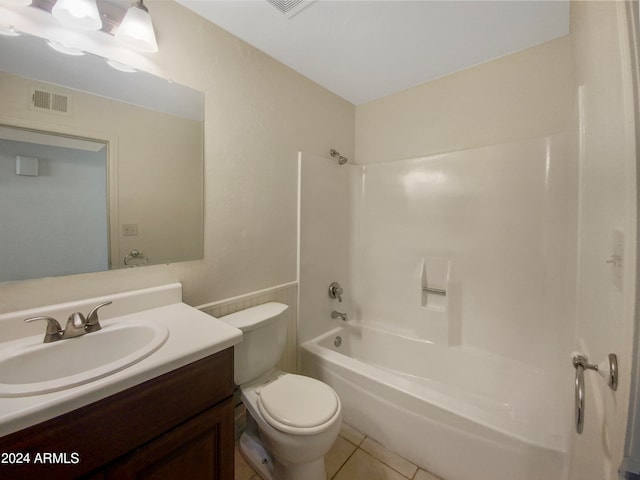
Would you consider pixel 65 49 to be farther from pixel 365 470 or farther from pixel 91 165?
pixel 365 470

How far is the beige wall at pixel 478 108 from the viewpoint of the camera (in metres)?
1.52

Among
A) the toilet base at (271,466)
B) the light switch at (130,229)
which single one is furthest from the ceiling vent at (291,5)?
the toilet base at (271,466)

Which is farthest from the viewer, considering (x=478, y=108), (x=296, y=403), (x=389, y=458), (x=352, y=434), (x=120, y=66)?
(x=478, y=108)

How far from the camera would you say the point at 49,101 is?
0.93m

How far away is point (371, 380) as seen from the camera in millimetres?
1471

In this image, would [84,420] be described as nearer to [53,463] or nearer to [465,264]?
[53,463]

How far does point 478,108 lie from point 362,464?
2.35 m

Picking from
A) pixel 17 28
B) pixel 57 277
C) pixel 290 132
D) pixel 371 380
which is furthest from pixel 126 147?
pixel 371 380

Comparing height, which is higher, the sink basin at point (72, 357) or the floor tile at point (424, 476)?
the sink basin at point (72, 357)

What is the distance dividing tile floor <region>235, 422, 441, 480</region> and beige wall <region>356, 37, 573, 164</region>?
2.02 m

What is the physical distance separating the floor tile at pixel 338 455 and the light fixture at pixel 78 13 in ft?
7.46

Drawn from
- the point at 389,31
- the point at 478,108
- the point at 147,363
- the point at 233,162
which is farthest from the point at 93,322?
the point at 478,108

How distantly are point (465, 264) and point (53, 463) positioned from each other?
6.86ft

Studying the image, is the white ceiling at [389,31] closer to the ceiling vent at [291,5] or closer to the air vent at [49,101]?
the ceiling vent at [291,5]
